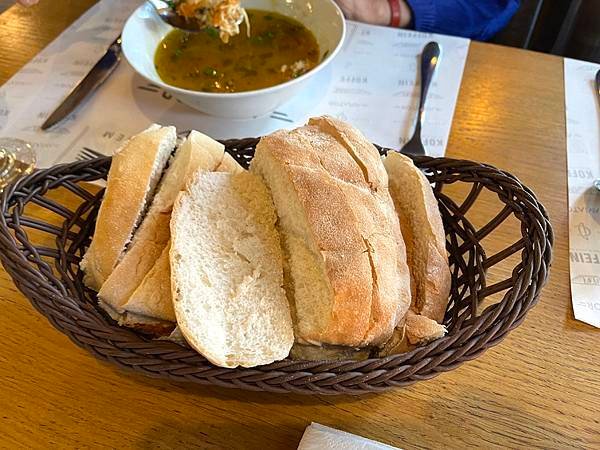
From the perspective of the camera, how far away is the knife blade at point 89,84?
4.39ft

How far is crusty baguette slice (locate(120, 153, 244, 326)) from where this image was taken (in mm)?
811

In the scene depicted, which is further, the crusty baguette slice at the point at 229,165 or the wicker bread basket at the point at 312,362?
the crusty baguette slice at the point at 229,165

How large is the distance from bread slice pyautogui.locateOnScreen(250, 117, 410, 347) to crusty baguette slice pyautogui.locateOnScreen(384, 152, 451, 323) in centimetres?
4

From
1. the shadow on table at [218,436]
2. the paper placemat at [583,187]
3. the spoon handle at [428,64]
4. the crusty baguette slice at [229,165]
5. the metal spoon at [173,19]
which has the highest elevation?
the metal spoon at [173,19]

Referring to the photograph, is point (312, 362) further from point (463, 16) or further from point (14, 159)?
point (463, 16)

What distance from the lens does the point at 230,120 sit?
1.35m

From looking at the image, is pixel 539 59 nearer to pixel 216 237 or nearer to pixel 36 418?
pixel 216 237

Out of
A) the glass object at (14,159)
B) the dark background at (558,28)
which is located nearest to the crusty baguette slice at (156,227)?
the glass object at (14,159)

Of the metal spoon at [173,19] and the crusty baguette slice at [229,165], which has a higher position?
the metal spoon at [173,19]

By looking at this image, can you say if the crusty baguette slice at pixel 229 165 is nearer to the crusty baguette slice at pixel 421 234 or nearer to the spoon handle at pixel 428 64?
the crusty baguette slice at pixel 421 234

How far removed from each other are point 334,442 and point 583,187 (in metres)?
0.82

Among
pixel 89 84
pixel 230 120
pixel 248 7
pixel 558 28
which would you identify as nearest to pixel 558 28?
pixel 558 28

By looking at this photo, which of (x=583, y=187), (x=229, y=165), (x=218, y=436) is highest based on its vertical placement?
(x=229, y=165)

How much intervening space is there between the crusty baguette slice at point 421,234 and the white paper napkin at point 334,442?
0.21 metres
